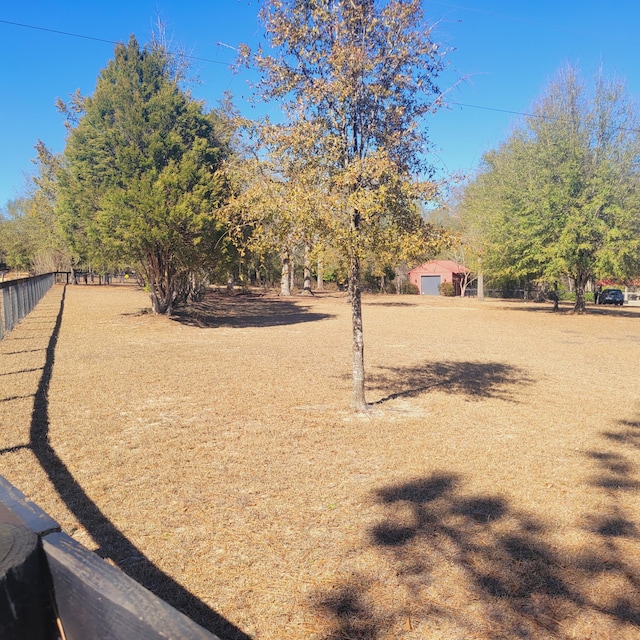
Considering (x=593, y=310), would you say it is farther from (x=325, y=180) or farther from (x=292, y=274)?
(x=325, y=180)

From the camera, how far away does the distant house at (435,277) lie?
2213 inches

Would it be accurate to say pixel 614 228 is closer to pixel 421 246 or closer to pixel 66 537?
pixel 421 246

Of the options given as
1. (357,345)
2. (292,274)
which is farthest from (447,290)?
(357,345)

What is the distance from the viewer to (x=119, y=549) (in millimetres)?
3400

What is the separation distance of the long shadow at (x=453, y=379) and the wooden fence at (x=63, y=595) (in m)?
6.52

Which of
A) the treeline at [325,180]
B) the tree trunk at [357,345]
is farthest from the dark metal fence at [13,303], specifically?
the tree trunk at [357,345]

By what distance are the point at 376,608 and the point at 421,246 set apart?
4.50 m

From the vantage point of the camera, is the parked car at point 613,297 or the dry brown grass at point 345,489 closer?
the dry brown grass at point 345,489

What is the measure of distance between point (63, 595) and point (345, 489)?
342 centimetres

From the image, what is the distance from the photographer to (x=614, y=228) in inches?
825

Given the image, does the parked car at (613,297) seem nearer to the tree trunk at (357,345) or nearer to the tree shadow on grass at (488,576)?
the tree trunk at (357,345)

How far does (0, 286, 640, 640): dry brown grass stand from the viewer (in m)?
2.89

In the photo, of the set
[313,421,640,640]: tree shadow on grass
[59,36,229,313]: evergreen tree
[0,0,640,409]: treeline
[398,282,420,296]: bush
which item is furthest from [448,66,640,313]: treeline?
[398,282,420,296]: bush

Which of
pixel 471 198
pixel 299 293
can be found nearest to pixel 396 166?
pixel 471 198
